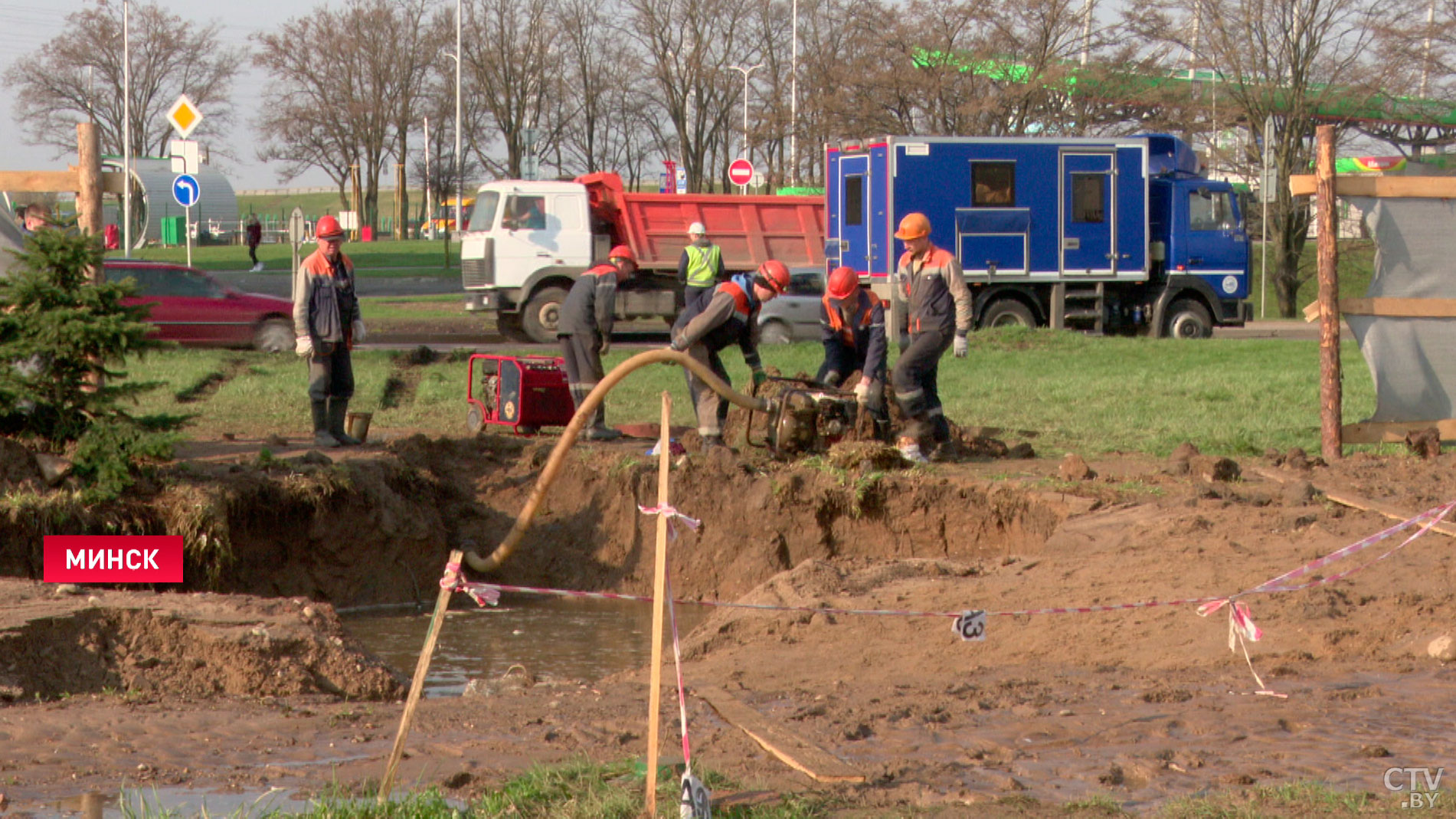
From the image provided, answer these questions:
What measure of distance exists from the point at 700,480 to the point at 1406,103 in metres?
27.4

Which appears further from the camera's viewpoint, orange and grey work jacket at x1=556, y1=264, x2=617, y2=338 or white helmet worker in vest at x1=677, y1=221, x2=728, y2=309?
white helmet worker in vest at x1=677, y1=221, x2=728, y2=309

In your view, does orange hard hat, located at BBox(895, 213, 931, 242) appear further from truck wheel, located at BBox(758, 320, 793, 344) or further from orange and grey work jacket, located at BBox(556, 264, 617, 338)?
truck wheel, located at BBox(758, 320, 793, 344)

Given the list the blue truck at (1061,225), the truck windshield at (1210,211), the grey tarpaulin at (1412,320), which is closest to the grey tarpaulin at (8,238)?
the grey tarpaulin at (1412,320)

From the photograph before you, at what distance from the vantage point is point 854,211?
22.5 metres

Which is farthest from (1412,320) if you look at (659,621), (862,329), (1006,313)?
(1006,313)

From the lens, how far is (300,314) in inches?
455

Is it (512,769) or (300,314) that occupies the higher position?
(300,314)

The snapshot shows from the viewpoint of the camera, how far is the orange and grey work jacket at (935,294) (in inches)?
451

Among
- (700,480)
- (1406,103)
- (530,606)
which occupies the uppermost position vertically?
(1406,103)

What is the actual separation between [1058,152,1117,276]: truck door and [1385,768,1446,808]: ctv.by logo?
18.6 metres

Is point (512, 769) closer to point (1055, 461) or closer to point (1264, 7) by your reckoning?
point (1055, 461)

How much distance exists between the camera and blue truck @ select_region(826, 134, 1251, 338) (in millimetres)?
22219

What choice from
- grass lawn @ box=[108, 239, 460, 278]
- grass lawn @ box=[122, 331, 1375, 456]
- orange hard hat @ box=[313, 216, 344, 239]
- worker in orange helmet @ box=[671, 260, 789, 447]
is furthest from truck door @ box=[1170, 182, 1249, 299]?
Answer: grass lawn @ box=[108, 239, 460, 278]

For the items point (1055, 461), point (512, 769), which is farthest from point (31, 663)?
point (1055, 461)
